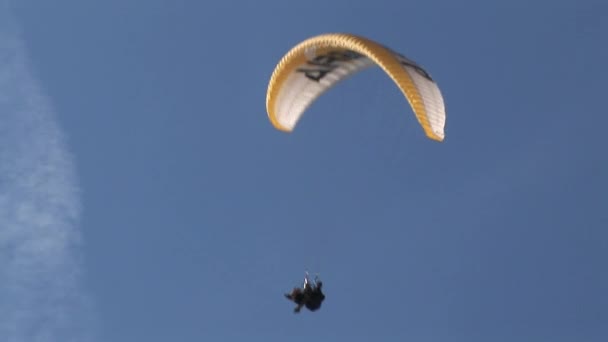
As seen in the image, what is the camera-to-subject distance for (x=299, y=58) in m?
42.5

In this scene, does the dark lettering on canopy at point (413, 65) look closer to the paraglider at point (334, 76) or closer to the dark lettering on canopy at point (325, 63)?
the paraglider at point (334, 76)

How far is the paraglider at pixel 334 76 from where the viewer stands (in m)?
39.6

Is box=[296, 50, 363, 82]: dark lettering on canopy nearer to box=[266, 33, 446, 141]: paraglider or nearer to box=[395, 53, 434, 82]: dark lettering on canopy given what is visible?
box=[266, 33, 446, 141]: paraglider

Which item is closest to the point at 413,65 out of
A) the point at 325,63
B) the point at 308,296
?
the point at 325,63

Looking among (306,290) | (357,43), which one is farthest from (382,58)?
(306,290)

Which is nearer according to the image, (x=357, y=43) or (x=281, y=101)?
(x=357, y=43)

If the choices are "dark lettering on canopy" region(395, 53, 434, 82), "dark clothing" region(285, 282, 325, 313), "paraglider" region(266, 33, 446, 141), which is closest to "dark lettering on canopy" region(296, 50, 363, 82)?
"paraglider" region(266, 33, 446, 141)

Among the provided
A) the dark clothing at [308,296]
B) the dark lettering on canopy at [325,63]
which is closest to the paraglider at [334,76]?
the dark lettering on canopy at [325,63]

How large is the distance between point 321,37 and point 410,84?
336 centimetres

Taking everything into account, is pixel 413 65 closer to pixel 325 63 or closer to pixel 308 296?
pixel 325 63

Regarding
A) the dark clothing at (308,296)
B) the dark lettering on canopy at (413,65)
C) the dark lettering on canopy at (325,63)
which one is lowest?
the dark clothing at (308,296)

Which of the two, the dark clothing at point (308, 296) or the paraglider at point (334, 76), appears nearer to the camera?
the paraglider at point (334, 76)

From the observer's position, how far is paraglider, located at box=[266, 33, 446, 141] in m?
39.6

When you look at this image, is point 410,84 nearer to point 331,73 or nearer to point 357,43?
point 357,43
